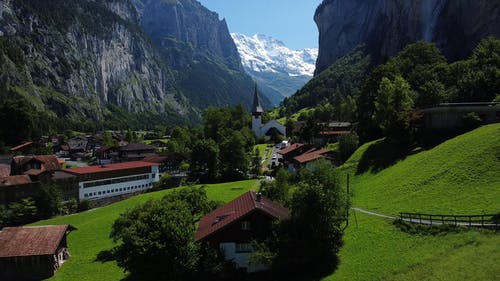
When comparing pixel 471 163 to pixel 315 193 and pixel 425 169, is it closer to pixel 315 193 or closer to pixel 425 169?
pixel 425 169

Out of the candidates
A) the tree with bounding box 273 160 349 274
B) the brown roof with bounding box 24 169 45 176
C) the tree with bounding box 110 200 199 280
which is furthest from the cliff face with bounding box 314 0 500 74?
the tree with bounding box 110 200 199 280

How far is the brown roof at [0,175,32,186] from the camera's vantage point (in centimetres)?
6719

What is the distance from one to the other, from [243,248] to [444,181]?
63.8ft

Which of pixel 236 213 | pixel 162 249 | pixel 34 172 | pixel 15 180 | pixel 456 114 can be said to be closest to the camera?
pixel 162 249

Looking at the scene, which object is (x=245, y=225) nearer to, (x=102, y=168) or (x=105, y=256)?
(x=105, y=256)

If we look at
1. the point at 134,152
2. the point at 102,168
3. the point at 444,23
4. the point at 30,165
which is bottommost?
the point at 102,168

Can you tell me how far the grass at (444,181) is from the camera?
34.0m

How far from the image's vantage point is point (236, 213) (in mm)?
35594

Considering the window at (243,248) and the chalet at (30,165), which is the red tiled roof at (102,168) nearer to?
the chalet at (30,165)

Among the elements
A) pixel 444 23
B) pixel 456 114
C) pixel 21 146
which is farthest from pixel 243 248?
pixel 444 23

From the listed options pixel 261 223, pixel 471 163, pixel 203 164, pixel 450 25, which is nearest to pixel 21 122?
pixel 203 164

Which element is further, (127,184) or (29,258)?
(127,184)

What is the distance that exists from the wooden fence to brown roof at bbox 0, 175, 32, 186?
60.2 meters

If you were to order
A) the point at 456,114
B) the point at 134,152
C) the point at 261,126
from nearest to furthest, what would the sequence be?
the point at 456,114
the point at 134,152
the point at 261,126
